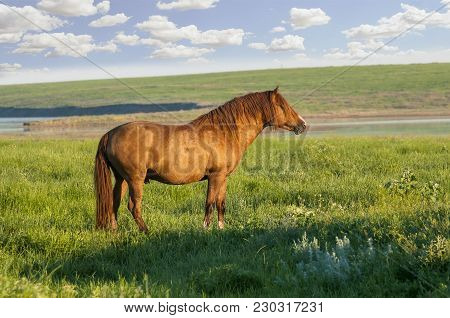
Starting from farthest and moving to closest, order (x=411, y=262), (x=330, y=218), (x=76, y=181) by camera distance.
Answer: (x=76, y=181) → (x=330, y=218) → (x=411, y=262)

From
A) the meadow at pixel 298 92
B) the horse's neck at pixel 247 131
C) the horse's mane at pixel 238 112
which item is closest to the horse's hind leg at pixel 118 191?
the horse's mane at pixel 238 112

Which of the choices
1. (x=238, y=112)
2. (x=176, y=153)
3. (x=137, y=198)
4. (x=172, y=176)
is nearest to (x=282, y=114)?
(x=238, y=112)

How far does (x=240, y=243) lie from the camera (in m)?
6.69

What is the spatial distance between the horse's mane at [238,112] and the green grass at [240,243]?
62.3 inches

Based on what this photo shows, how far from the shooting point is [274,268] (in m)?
5.39

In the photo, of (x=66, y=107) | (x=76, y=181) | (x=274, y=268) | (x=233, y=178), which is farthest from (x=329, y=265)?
(x=66, y=107)

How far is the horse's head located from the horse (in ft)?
0.12

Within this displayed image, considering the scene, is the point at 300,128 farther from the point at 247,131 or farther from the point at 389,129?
the point at 389,129

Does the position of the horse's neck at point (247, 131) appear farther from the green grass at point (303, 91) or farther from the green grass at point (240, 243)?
the green grass at point (303, 91)

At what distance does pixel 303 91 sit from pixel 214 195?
93.1 m

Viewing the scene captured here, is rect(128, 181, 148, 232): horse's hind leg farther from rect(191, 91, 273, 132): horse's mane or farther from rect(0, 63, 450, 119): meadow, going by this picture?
rect(0, 63, 450, 119): meadow

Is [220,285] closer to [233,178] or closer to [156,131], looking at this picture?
[156,131]

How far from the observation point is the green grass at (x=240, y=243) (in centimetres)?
486

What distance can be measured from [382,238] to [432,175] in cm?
677
